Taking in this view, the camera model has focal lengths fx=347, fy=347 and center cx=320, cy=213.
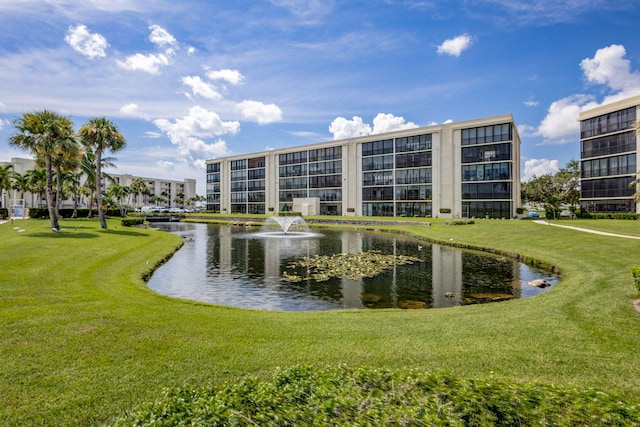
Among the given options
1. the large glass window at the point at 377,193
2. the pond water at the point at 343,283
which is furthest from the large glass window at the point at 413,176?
the pond water at the point at 343,283

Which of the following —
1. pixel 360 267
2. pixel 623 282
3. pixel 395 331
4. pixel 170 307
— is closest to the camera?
pixel 395 331

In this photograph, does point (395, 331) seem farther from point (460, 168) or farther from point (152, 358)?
point (460, 168)

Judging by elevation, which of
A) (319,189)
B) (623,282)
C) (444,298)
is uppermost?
(319,189)

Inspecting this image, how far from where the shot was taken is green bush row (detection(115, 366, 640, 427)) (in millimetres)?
4707

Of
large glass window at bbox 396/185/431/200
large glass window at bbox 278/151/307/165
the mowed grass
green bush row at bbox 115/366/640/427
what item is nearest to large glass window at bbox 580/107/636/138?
large glass window at bbox 396/185/431/200

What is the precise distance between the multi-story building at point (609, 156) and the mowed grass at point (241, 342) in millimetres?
53435

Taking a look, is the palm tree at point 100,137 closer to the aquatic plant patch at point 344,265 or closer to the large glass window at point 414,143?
the aquatic plant patch at point 344,265

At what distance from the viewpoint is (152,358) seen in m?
7.39

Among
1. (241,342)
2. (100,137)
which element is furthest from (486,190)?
(241,342)

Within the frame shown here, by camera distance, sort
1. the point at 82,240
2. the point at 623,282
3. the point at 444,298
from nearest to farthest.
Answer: the point at 623,282
the point at 444,298
the point at 82,240

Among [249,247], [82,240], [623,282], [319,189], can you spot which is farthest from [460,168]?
[82,240]

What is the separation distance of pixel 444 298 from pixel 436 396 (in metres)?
12.0

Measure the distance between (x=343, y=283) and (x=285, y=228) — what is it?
110 ft

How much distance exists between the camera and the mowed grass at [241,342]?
6309mm
